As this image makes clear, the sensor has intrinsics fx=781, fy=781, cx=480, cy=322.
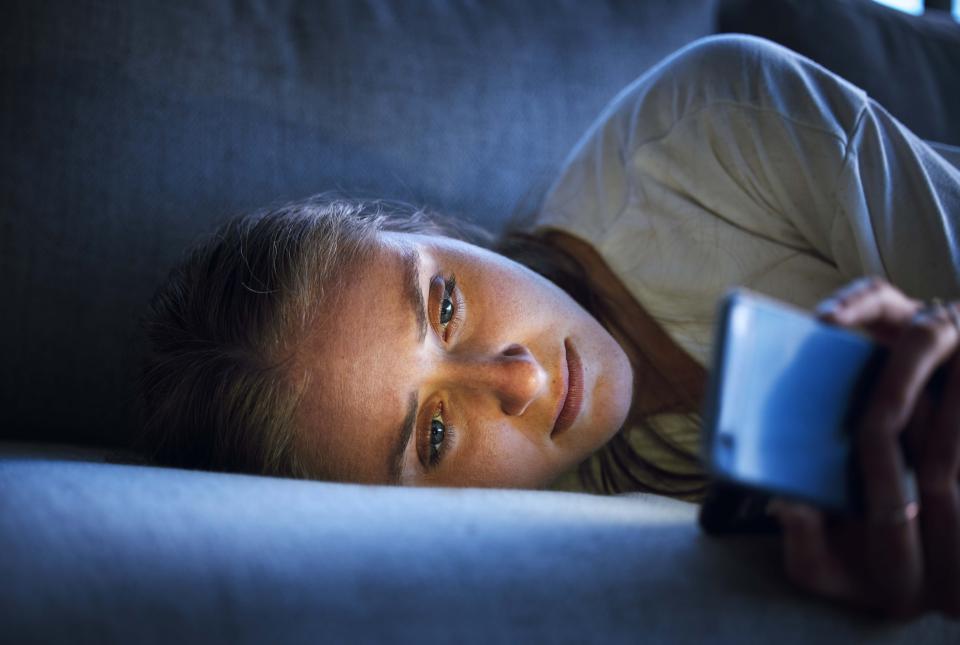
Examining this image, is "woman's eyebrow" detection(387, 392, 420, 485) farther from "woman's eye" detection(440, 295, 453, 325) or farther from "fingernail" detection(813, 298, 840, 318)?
"fingernail" detection(813, 298, 840, 318)

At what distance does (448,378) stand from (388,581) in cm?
36

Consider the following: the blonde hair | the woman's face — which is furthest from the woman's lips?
the blonde hair

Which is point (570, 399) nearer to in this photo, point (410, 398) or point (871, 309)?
point (410, 398)

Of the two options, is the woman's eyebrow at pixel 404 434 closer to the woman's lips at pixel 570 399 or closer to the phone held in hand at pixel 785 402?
the woman's lips at pixel 570 399

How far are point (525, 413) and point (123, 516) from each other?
415 millimetres

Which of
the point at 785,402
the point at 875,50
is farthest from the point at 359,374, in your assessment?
the point at 875,50

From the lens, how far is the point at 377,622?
15.3 inches

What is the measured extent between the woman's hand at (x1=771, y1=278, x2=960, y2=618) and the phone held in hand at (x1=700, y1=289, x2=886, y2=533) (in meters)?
0.01

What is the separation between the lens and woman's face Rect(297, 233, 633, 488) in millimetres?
741

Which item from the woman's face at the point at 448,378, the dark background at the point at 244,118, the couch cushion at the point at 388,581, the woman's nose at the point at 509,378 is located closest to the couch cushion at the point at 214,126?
the dark background at the point at 244,118

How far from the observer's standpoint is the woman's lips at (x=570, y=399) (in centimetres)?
80

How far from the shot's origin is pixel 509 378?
744 mm

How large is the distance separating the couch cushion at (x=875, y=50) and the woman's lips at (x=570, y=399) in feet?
2.22

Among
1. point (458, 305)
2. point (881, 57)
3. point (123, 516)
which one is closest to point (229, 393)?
point (458, 305)
